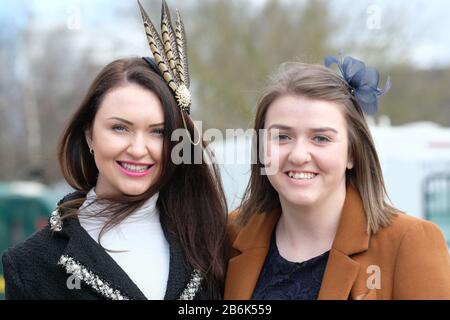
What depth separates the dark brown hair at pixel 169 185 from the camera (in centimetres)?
299

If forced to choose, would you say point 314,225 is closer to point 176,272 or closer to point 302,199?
point 302,199

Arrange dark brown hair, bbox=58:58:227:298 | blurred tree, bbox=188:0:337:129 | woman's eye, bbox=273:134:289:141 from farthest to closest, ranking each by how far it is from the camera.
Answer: blurred tree, bbox=188:0:337:129 < dark brown hair, bbox=58:58:227:298 < woman's eye, bbox=273:134:289:141

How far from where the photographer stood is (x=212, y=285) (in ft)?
9.93

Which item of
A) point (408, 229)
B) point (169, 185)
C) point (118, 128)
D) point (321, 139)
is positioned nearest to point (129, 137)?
point (118, 128)

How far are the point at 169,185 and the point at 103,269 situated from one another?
512mm

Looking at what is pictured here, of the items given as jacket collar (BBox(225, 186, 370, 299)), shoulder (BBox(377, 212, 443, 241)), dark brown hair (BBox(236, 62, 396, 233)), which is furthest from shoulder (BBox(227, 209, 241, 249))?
shoulder (BBox(377, 212, 443, 241))

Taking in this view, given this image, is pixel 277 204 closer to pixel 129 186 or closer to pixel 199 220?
pixel 199 220

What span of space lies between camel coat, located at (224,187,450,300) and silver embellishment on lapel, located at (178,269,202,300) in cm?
15

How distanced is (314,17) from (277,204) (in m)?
14.4

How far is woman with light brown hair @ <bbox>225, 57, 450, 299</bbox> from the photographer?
2.72 metres

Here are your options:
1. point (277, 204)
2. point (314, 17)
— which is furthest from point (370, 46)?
point (277, 204)

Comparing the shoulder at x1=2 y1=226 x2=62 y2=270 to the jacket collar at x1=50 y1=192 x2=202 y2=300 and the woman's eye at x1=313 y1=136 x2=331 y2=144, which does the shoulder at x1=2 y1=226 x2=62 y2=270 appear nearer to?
the jacket collar at x1=50 y1=192 x2=202 y2=300

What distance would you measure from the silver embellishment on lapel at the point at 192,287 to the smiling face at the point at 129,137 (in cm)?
A: 40

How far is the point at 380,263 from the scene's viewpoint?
2768 millimetres
